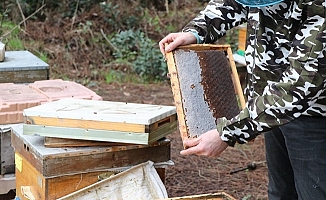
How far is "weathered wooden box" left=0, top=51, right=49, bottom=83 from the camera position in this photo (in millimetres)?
4047

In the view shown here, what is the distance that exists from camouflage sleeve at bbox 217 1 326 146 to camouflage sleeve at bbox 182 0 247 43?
1.76 feet

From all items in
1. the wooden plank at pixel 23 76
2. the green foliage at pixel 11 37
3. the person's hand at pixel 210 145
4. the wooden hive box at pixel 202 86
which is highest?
the wooden hive box at pixel 202 86

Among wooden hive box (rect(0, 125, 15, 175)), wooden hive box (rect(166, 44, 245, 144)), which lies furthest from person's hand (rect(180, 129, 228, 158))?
wooden hive box (rect(0, 125, 15, 175))

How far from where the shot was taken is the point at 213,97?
106 inches

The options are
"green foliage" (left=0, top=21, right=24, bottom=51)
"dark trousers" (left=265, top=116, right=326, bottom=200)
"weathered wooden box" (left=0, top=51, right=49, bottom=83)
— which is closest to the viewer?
"dark trousers" (left=265, top=116, right=326, bottom=200)

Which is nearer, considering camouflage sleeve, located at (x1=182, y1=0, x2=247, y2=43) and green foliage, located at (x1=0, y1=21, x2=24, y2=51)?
camouflage sleeve, located at (x1=182, y1=0, x2=247, y2=43)

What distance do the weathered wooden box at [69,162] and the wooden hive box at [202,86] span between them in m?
0.48

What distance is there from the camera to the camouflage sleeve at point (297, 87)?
2.02 m

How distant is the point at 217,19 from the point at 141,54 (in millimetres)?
5703

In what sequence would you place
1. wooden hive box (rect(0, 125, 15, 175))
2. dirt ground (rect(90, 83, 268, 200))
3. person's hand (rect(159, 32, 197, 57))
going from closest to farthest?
person's hand (rect(159, 32, 197, 57)) → wooden hive box (rect(0, 125, 15, 175)) → dirt ground (rect(90, 83, 268, 200))

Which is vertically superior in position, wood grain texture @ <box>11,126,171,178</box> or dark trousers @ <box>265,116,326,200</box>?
dark trousers @ <box>265,116,326,200</box>

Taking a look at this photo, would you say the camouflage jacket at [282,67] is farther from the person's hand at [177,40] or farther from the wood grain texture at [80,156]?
the wood grain texture at [80,156]

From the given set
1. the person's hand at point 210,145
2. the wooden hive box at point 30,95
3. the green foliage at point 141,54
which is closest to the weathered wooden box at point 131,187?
the person's hand at point 210,145

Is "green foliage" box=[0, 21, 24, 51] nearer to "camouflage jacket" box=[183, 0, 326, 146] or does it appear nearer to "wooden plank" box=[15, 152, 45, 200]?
"wooden plank" box=[15, 152, 45, 200]
